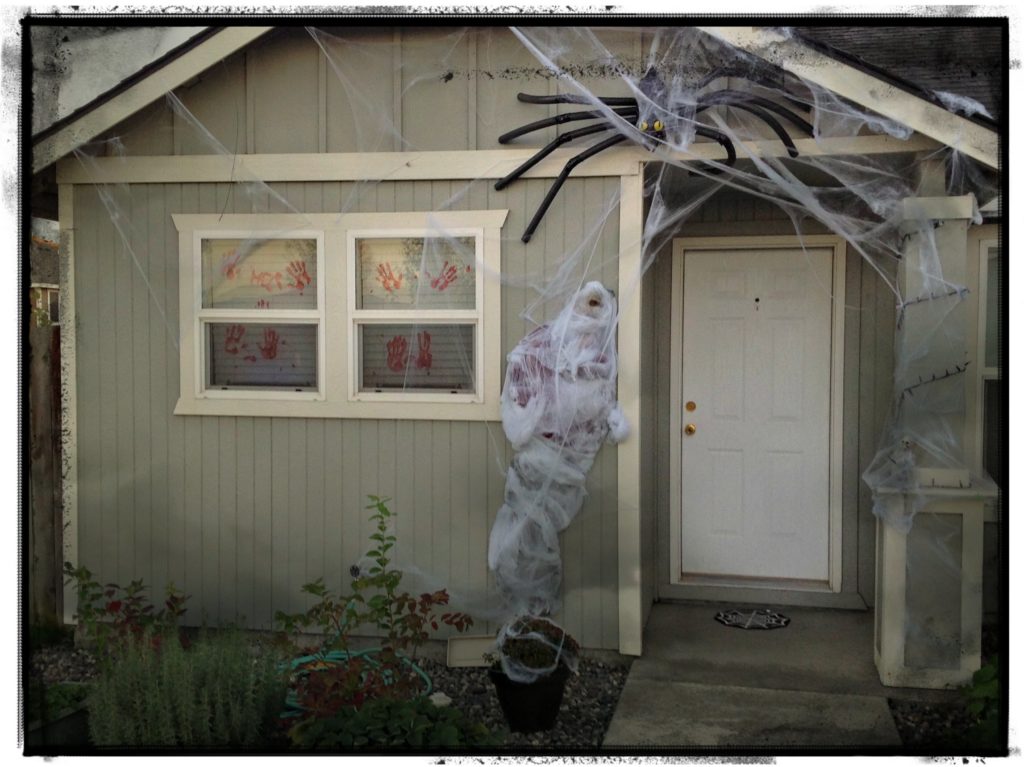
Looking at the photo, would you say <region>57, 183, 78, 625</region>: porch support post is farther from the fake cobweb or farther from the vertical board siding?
the fake cobweb

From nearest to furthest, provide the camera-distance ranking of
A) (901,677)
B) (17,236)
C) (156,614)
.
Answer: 1. (17,236)
2. (901,677)
3. (156,614)

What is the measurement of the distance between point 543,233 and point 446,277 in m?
0.55

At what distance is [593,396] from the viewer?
189 inches

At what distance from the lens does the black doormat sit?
17.6 ft

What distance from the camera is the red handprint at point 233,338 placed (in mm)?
5203

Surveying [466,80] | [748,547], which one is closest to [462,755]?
[748,547]

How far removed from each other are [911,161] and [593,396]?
187 cm

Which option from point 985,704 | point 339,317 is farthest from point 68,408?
point 985,704

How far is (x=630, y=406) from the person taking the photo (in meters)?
4.84

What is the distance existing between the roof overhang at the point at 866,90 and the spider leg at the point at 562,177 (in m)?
0.73

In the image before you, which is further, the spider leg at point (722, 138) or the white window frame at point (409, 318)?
the white window frame at point (409, 318)

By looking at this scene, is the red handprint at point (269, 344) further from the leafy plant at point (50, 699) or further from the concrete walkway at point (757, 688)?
A: the concrete walkway at point (757, 688)

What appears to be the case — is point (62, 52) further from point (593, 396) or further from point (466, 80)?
point (593, 396)

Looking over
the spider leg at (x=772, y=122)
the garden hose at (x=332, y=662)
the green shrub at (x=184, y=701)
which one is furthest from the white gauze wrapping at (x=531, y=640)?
the spider leg at (x=772, y=122)
